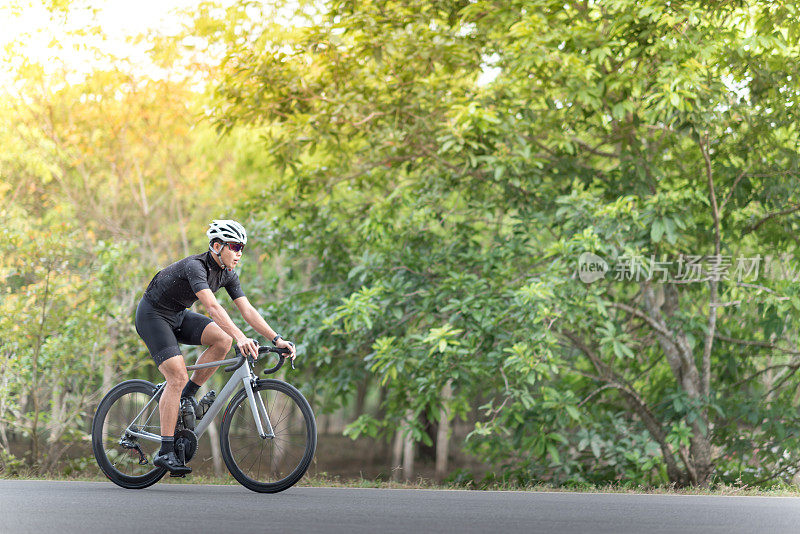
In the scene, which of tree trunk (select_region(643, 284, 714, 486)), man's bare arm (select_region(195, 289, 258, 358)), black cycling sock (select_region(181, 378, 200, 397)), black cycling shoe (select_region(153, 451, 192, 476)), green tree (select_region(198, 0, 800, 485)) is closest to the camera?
man's bare arm (select_region(195, 289, 258, 358))

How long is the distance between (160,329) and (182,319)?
269mm

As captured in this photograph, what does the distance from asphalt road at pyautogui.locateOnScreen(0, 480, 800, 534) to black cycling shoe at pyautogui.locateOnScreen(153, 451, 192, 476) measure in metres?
0.19

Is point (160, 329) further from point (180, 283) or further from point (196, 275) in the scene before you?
point (196, 275)

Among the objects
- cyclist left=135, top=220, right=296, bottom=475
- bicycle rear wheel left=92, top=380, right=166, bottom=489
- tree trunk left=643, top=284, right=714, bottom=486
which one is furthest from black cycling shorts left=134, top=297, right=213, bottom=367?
tree trunk left=643, top=284, right=714, bottom=486

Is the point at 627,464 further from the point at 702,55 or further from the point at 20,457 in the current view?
the point at 20,457

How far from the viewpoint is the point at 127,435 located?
25.2 ft

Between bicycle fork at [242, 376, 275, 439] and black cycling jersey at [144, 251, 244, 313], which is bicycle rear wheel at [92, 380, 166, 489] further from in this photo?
bicycle fork at [242, 376, 275, 439]

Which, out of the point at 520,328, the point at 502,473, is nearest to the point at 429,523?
the point at 520,328

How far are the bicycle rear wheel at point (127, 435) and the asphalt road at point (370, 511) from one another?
0.18m

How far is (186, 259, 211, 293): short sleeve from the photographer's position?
6.81 m

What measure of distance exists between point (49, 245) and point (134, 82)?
25.2ft

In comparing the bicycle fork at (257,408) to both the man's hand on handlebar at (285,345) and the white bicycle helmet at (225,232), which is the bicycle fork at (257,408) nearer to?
the man's hand on handlebar at (285,345)

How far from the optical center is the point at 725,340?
39.4ft

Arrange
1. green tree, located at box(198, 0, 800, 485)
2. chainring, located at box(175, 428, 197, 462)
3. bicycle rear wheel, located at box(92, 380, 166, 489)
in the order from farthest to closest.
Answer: green tree, located at box(198, 0, 800, 485), bicycle rear wheel, located at box(92, 380, 166, 489), chainring, located at box(175, 428, 197, 462)
